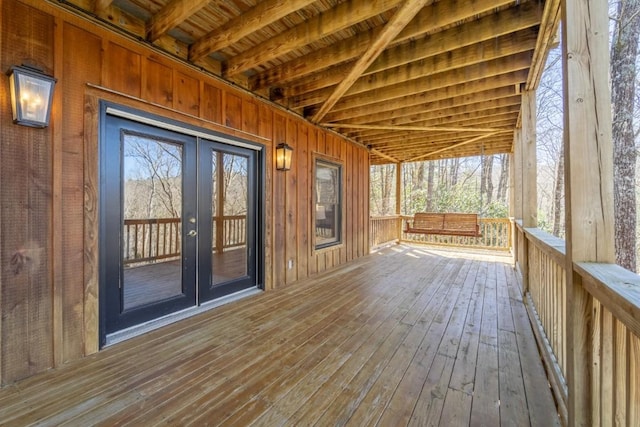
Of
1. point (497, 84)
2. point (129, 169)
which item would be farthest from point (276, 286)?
point (497, 84)

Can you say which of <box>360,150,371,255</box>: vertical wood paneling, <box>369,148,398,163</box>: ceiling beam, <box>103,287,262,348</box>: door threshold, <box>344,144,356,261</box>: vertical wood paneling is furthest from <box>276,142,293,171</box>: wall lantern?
<box>369,148,398,163</box>: ceiling beam

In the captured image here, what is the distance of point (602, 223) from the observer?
1.28m

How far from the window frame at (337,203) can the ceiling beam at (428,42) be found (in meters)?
1.79

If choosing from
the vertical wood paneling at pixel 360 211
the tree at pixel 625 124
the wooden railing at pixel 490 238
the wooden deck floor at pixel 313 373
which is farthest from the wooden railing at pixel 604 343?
the wooden railing at pixel 490 238

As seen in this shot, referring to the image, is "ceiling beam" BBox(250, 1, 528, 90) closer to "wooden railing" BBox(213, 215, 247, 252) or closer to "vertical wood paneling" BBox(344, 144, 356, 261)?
"wooden railing" BBox(213, 215, 247, 252)

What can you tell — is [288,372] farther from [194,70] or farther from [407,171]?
[407,171]

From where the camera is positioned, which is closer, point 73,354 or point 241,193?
point 73,354

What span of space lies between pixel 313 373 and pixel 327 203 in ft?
12.1

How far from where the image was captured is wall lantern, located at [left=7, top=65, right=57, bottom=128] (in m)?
1.85

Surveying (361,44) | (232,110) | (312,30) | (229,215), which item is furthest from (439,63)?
(229,215)

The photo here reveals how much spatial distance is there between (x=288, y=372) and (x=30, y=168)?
239 centimetres

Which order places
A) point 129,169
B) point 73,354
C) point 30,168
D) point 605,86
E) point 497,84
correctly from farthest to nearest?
point 497,84 → point 129,169 → point 73,354 → point 30,168 → point 605,86

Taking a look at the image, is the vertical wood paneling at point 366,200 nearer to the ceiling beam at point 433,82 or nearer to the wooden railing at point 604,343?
the ceiling beam at point 433,82

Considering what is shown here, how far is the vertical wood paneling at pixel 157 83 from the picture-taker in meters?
2.61
